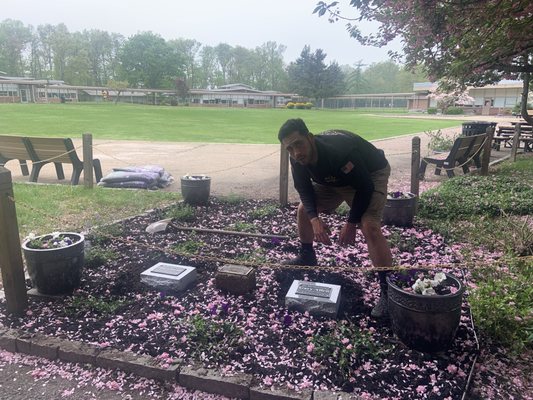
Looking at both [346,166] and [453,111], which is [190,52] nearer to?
[453,111]

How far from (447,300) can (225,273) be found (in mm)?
1937

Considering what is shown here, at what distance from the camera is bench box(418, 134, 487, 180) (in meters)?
9.31

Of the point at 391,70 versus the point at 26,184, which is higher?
the point at 391,70

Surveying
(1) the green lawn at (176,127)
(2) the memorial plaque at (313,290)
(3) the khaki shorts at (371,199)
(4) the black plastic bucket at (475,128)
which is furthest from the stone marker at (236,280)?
(1) the green lawn at (176,127)

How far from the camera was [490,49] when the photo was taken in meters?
7.30

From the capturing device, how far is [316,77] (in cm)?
8619

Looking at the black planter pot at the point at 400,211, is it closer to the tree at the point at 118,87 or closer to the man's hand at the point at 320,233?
the man's hand at the point at 320,233

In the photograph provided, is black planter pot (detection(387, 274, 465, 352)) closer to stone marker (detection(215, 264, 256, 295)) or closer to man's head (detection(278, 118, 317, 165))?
man's head (detection(278, 118, 317, 165))

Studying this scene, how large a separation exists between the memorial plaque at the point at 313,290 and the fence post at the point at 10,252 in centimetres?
233

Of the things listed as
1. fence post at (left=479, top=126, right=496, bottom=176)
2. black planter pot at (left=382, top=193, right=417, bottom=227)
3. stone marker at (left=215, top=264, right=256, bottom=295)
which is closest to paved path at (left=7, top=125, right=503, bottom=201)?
fence post at (left=479, top=126, right=496, bottom=176)

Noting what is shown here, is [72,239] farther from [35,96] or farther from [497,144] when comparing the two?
[35,96]

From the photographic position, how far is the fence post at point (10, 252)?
346 centimetres

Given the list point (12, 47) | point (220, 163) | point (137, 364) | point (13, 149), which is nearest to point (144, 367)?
point (137, 364)

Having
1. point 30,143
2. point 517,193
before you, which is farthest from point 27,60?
point 517,193
